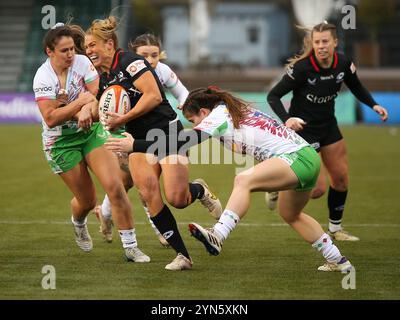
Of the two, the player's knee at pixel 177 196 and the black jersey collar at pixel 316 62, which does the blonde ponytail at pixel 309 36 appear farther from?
the player's knee at pixel 177 196

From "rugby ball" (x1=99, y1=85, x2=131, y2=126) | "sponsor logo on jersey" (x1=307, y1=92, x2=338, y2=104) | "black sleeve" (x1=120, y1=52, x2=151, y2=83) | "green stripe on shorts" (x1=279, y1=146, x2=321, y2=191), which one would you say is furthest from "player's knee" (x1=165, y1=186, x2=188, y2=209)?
"sponsor logo on jersey" (x1=307, y1=92, x2=338, y2=104)

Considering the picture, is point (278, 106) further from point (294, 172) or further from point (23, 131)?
point (23, 131)

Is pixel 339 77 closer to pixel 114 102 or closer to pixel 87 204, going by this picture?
pixel 114 102

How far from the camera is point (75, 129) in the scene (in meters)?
8.77

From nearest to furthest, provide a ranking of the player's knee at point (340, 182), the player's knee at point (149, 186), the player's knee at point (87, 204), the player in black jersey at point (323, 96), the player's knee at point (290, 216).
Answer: the player's knee at point (290, 216) < the player's knee at point (149, 186) < the player's knee at point (87, 204) < the player in black jersey at point (323, 96) < the player's knee at point (340, 182)

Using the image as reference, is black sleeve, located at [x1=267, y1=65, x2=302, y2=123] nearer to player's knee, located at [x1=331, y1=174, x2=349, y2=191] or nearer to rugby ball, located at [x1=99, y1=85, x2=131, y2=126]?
player's knee, located at [x1=331, y1=174, x2=349, y2=191]

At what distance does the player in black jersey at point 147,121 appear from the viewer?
820 centimetres

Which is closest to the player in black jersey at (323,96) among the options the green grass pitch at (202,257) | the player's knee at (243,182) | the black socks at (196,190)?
the green grass pitch at (202,257)

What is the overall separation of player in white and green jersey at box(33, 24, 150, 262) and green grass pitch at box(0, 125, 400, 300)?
0.54m

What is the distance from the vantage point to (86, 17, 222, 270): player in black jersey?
26.9ft

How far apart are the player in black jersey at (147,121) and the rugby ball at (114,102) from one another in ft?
0.18

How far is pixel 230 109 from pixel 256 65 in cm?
5752

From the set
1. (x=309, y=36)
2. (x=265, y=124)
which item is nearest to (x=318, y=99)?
(x=309, y=36)
